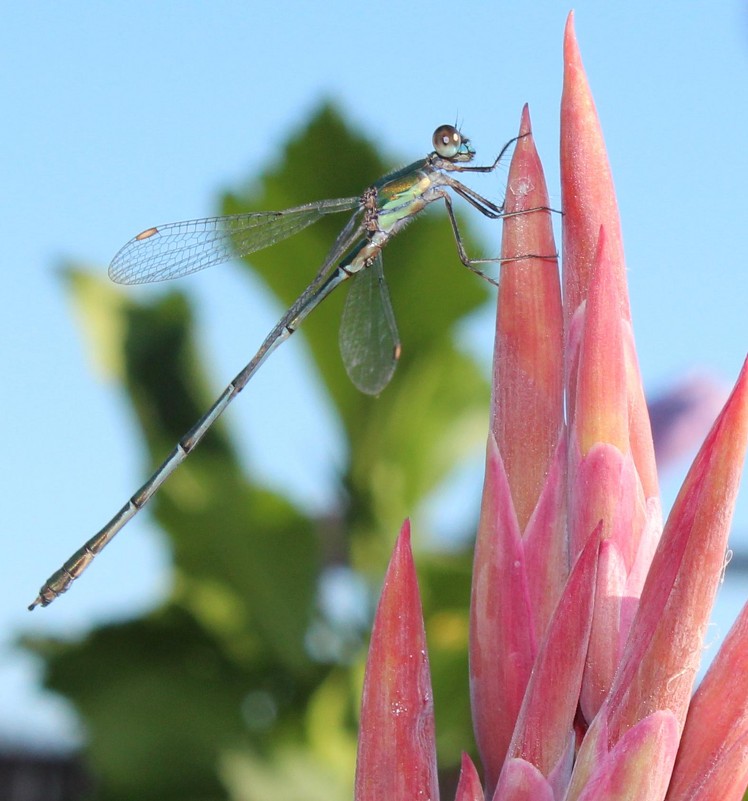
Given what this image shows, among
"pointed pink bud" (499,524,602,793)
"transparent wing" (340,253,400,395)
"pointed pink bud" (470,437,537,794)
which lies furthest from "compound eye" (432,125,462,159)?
"pointed pink bud" (499,524,602,793)

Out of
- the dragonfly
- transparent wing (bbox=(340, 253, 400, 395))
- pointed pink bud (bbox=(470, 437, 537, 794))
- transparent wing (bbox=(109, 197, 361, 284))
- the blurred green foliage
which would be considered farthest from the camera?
the blurred green foliage

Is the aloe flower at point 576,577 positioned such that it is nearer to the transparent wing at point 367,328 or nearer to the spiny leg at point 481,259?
the spiny leg at point 481,259

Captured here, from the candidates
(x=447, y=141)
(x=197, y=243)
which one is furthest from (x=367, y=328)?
(x=447, y=141)

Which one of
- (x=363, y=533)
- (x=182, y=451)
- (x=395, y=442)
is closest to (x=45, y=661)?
(x=363, y=533)

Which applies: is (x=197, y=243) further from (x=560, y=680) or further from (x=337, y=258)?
(x=560, y=680)

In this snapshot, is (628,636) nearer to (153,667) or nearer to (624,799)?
(624,799)

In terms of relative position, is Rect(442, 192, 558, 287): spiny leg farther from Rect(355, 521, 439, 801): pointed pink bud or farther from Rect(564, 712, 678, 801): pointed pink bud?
Rect(564, 712, 678, 801): pointed pink bud

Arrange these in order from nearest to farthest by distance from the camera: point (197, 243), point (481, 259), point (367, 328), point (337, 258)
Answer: point (481, 259)
point (337, 258)
point (367, 328)
point (197, 243)
